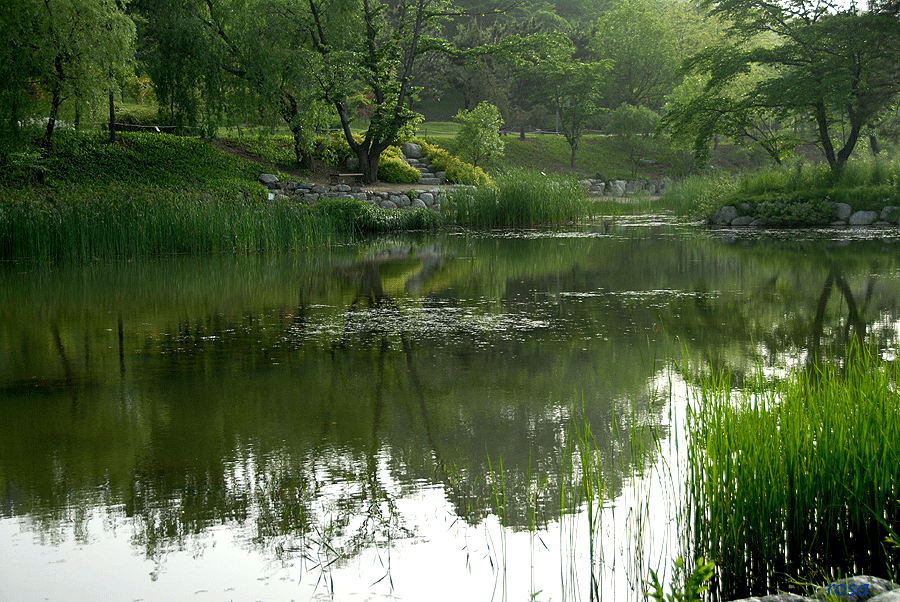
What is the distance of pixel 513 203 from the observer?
19.8m

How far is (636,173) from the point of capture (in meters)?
41.6

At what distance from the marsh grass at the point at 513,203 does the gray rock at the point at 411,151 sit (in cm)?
1048

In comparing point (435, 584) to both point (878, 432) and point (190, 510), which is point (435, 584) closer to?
point (190, 510)

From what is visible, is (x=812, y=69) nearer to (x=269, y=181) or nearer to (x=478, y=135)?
(x=478, y=135)

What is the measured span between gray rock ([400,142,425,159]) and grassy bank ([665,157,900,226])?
517 inches

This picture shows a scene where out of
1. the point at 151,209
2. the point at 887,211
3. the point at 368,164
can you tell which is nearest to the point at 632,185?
the point at 368,164

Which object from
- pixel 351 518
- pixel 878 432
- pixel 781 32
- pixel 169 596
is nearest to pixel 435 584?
pixel 351 518

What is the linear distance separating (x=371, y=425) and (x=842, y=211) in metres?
17.4

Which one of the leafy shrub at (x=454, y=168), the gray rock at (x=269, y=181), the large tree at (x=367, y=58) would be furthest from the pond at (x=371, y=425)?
the leafy shrub at (x=454, y=168)

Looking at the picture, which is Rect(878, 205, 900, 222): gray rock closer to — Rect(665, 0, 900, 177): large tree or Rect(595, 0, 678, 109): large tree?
Rect(665, 0, 900, 177): large tree

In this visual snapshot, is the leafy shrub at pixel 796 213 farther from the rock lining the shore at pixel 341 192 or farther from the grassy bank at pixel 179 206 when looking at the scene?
the rock lining the shore at pixel 341 192

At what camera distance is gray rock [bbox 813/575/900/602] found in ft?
6.64

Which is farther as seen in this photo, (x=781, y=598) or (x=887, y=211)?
(x=887, y=211)

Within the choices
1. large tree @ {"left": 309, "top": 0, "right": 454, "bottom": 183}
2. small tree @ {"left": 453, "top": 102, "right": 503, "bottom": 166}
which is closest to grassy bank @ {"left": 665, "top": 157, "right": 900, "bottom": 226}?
large tree @ {"left": 309, "top": 0, "right": 454, "bottom": 183}
